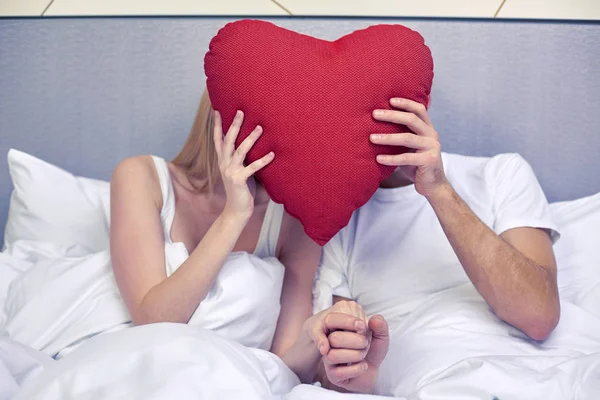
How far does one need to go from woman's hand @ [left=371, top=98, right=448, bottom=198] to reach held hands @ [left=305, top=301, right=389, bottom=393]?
221 millimetres

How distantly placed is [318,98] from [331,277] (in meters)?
0.40

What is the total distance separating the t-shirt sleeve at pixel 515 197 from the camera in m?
1.08

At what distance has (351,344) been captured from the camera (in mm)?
837

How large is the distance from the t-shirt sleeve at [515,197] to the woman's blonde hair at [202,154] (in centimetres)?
50

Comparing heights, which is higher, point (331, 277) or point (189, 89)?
point (189, 89)

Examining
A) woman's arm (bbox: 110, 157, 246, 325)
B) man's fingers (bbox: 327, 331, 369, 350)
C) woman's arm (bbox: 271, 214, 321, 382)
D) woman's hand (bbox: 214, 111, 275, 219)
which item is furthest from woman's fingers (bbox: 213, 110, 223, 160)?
man's fingers (bbox: 327, 331, 369, 350)

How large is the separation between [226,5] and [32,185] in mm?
569

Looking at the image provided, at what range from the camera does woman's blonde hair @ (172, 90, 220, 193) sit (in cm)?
108

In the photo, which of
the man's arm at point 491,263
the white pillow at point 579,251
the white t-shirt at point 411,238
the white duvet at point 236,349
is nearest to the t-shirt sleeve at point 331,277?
the white t-shirt at point 411,238

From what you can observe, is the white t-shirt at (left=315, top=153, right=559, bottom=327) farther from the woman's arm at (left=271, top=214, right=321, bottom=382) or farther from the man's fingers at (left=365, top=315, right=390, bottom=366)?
the man's fingers at (left=365, top=315, right=390, bottom=366)

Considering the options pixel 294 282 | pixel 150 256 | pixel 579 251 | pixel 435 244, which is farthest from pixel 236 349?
pixel 579 251

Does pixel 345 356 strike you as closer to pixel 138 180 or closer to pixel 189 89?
pixel 138 180

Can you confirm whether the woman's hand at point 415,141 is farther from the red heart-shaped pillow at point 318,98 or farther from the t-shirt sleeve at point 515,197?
the t-shirt sleeve at point 515,197

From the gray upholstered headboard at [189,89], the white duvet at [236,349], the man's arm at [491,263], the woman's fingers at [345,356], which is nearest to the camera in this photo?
the white duvet at [236,349]
